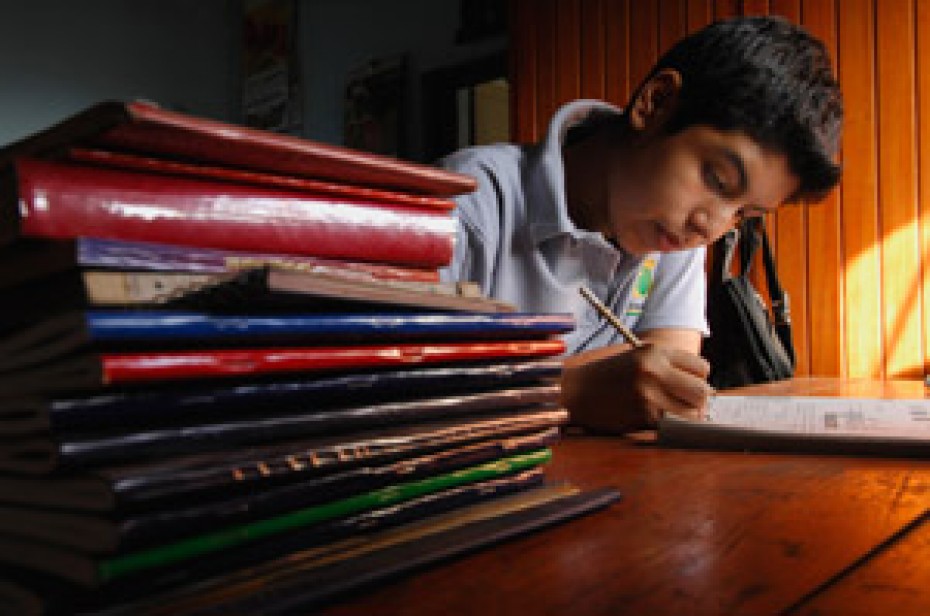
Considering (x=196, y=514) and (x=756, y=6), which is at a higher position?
(x=756, y=6)

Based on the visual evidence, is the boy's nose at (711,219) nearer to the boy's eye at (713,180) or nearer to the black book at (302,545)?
the boy's eye at (713,180)

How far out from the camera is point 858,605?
38 centimetres

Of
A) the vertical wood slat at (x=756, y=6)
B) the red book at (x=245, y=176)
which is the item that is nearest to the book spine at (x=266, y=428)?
the red book at (x=245, y=176)

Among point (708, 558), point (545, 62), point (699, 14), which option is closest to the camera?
Answer: point (708, 558)

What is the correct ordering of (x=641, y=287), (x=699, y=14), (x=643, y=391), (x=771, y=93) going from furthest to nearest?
(x=699, y=14) → (x=641, y=287) → (x=771, y=93) → (x=643, y=391)

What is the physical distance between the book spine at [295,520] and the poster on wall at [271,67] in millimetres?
4718

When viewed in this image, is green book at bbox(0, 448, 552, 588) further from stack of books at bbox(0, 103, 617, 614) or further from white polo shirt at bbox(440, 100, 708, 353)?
white polo shirt at bbox(440, 100, 708, 353)

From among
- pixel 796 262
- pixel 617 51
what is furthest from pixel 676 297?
pixel 617 51

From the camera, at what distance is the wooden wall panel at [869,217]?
2.56 metres

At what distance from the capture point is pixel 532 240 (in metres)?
1.42

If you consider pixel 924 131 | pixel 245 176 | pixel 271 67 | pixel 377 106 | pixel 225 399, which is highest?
pixel 271 67

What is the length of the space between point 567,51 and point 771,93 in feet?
7.39

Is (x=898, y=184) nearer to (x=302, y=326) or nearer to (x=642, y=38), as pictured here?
(x=642, y=38)

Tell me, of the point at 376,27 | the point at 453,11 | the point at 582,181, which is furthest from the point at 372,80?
the point at 582,181
